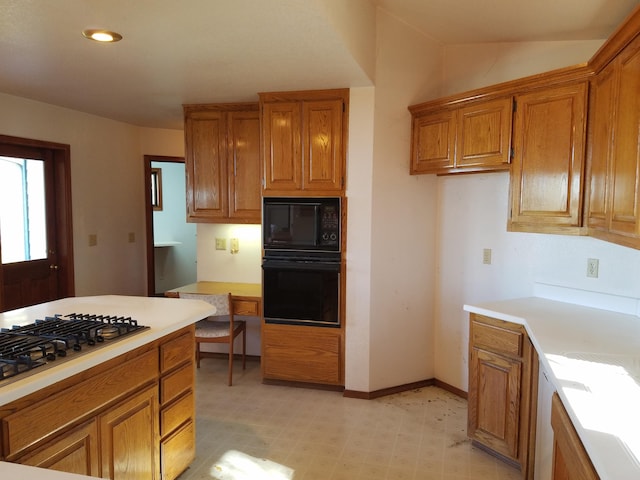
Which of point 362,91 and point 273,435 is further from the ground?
point 362,91

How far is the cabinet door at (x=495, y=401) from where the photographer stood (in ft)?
7.86

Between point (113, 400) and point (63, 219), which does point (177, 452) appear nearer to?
point (113, 400)

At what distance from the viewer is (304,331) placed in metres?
3.52

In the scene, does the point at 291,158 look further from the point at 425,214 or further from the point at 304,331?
the point at 304,331

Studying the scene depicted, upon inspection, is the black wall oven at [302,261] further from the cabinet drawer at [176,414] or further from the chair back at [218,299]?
the cabinet drawer at [176,414]

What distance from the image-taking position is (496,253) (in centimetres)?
317

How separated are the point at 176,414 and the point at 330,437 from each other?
3.49 feet

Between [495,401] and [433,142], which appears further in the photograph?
[433,142]

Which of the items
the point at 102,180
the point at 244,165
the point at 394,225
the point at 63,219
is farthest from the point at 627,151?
the point at 102,180

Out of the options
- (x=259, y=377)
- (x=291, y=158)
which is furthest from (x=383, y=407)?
(x=291, y=158)

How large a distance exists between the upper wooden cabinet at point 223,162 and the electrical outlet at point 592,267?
97.0 inches

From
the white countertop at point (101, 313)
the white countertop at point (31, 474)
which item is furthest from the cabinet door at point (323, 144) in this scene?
the white countertop at point (31, 474)

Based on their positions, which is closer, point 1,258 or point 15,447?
point 15,447

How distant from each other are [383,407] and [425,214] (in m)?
1.52
